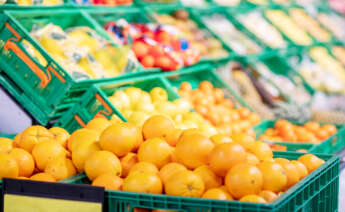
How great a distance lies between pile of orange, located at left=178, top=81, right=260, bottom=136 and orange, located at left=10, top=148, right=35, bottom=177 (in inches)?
94.6

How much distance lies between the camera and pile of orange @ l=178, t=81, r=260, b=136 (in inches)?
196

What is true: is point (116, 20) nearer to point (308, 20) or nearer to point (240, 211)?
point (240, 211)

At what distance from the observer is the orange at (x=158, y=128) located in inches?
104

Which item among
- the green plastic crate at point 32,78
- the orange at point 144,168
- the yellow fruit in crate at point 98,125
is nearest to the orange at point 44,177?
the orange at point 144,168

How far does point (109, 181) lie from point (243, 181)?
1.86ft

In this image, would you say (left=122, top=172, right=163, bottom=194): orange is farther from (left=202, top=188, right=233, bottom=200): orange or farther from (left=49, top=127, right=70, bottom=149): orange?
(left=49, top=127, right=70, bottom=149): orange

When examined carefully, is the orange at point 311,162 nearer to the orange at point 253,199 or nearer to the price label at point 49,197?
the orange at point 253,199

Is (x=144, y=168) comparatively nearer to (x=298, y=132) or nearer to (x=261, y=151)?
(x=261, y=151)

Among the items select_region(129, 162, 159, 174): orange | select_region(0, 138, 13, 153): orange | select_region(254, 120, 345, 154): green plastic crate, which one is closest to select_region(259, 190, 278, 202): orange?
select_region(129, 162, 159, 174): orange

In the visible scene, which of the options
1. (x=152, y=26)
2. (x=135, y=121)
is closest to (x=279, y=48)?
(x=152, y=26)

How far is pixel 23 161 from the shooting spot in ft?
8.22

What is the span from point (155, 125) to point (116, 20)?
3089mm

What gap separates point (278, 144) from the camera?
15.4ft

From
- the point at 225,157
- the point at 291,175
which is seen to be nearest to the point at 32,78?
the point at 225,157
